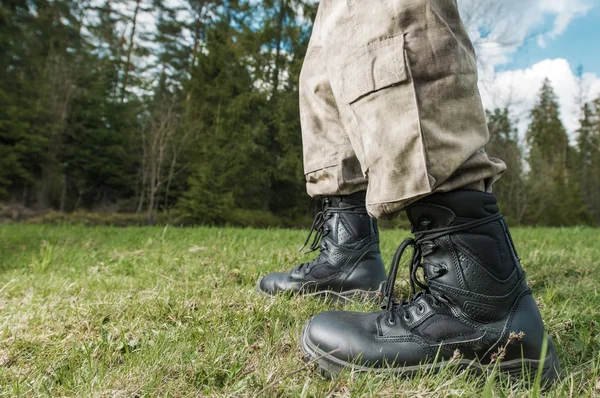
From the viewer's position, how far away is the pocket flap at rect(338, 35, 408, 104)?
0.92 meters

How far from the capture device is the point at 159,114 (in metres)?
15.5

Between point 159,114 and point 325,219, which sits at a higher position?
point 159,114

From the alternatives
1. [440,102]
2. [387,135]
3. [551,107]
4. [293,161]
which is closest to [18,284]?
[387,135]

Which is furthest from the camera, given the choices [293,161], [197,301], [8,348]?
[293,161]

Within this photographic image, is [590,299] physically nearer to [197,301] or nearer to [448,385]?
[448,385]

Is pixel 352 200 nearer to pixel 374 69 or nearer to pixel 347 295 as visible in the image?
pixel 347 295

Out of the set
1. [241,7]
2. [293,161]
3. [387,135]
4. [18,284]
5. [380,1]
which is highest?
[241,7]

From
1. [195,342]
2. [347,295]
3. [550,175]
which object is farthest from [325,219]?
[550,175]

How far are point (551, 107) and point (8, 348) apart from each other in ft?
134

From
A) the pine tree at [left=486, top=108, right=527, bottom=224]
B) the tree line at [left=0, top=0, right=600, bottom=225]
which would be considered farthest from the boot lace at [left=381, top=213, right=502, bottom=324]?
the pine tree at [left=486, top=108, right=527, bottom=224]

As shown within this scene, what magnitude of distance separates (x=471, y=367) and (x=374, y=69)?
0.72 m

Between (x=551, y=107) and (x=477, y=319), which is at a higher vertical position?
(x=551, y=107)

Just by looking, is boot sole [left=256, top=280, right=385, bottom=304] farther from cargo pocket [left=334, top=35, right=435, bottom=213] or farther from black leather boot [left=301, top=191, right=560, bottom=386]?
cargo pocket [left=334, top=35, right=435, bottom=213]

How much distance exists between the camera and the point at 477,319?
0.94 meters
